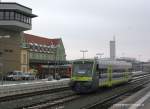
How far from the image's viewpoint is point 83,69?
34.9 m

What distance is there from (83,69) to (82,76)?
703 millimetres

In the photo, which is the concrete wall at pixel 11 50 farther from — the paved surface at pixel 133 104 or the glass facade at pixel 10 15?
the paved surface at pixel 133 104

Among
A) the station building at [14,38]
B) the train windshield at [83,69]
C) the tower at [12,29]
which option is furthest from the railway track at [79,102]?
the tower at [12,29]

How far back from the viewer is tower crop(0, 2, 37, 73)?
91.4 m

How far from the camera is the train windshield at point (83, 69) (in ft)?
113

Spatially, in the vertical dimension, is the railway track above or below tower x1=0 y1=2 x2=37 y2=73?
below

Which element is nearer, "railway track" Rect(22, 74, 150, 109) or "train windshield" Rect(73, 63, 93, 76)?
"railway track" Rect(22, 74, 150, 109)

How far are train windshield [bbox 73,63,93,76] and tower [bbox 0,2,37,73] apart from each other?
55.8 metres

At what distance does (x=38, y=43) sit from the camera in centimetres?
13375

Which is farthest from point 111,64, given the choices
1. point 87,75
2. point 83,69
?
point 87,75

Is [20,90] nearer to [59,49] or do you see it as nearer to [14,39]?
[14,39]

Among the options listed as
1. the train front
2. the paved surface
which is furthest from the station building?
the paved surface

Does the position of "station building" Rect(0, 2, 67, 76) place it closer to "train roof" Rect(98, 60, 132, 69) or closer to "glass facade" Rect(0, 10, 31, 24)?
"glass facade" Rect(0, 10, 31, 24)

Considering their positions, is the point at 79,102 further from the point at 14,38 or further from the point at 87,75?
the point at 14,38
